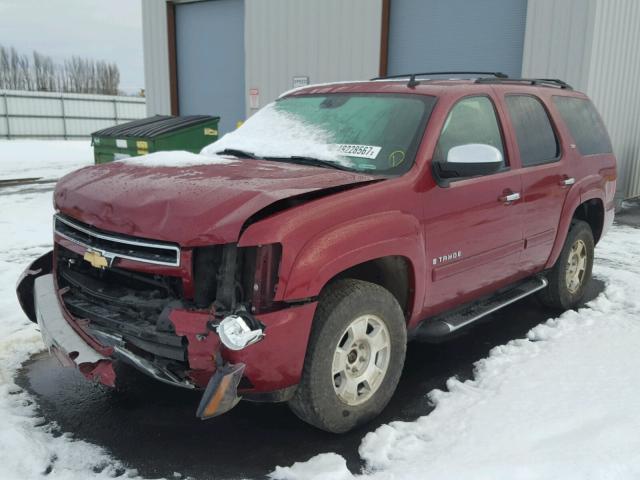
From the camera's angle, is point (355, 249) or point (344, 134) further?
point (344, 134)

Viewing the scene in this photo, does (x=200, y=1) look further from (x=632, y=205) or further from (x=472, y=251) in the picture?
(x=472, y=251)

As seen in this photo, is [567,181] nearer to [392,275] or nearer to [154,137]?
[392,275]

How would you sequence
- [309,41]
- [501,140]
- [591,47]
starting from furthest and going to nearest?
[309,41] → [591,47] → [501,140]

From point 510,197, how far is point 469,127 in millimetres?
553

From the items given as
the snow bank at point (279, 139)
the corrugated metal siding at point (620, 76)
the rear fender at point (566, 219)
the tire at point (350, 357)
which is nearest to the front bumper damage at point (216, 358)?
the tire at point (350, 357)

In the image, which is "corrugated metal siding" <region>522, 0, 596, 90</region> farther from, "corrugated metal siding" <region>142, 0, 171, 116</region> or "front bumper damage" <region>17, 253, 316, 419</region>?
"corrugated metal siding" <region>142, 0, 171, 116</region>

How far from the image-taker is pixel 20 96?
105ft

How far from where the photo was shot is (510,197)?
3.99m

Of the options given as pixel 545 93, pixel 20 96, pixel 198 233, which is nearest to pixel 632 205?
pixel 545 93

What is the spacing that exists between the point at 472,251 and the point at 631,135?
9.69 m

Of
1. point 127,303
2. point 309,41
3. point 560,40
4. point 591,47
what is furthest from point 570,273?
point 309,41

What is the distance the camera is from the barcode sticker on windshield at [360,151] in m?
3.52

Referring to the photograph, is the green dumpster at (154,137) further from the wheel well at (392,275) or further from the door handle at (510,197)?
the wheel well at (392,275)

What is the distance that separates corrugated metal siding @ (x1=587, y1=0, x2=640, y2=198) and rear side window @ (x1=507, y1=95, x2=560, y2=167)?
5600 mm
